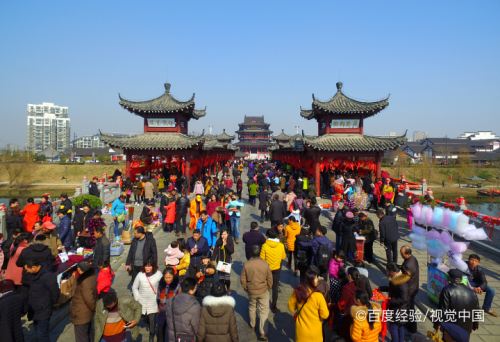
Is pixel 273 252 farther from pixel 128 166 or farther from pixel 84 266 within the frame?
pixel 128 166

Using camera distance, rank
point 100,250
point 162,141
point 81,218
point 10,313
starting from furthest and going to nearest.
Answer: point 162,141 < point 81,218 < point 100,250 < point 10,313

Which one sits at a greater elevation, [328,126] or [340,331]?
[328,126]

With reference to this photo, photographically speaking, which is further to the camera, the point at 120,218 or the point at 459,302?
the point at 120,218

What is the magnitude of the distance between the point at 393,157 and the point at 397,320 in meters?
67.0

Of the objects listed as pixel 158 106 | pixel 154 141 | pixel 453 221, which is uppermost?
pixel 158 106

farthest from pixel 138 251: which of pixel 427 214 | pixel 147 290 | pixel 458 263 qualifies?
pixel 427 214

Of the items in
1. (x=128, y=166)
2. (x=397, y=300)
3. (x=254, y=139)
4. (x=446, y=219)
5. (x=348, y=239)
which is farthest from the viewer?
(x=254, y=139)

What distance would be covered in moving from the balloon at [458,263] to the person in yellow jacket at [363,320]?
3.56 metres

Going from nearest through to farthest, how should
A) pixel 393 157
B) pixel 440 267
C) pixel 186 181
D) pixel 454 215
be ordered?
1. pixel 440 267
2. pixel 454 215
3. pixel 186 181
4. pixel 393 157

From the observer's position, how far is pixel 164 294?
4918 mm

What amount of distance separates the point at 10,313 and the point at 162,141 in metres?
19.0

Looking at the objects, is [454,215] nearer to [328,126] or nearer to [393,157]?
[328,126]

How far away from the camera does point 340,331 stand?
4.17 meters

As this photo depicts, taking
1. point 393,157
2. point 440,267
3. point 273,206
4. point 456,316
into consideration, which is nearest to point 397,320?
point 456,316
